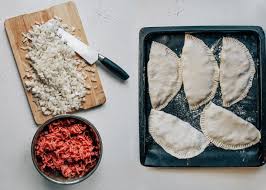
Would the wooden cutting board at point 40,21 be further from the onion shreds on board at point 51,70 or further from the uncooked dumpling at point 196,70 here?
the uncooked dumpling at point 196,70

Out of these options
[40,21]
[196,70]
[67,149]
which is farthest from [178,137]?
[40,21]

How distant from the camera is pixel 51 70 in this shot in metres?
1.44

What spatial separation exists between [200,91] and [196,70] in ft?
0.22

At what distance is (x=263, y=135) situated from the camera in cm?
151

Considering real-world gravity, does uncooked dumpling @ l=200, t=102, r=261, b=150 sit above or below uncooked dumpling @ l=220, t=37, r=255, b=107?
below

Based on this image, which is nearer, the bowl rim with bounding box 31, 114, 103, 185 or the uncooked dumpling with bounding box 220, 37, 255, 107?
the bowl rim with bounding box 31, 114, 103, 185

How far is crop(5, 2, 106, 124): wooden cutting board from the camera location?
1456 millimetres

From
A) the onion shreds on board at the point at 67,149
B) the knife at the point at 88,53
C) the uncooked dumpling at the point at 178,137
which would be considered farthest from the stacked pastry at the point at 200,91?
the onion shreds on board at the point at 67,149

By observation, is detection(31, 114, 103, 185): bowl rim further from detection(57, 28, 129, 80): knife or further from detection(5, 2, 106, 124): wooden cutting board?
detection(57, 28, 129, 80): knife

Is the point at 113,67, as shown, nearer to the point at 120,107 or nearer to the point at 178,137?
the point at 120,107

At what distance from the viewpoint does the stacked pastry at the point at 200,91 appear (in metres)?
1.50

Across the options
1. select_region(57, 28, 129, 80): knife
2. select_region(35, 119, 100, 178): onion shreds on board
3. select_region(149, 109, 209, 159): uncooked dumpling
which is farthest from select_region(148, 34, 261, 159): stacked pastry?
select_region(35, 119, 100, 178): onion shreds on board

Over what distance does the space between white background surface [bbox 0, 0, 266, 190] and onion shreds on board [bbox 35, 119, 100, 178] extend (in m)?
0.08

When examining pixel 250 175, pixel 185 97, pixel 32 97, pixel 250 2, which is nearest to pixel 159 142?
pixel 185 97
